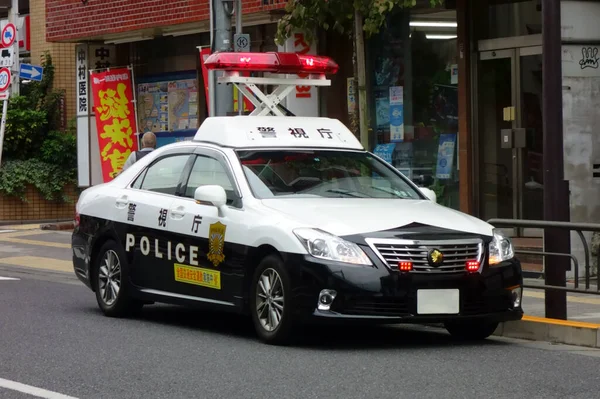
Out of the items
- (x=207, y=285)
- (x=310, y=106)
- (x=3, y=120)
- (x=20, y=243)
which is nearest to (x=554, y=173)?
(x=207, y=285)

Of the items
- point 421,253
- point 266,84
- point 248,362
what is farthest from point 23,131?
point 248,362

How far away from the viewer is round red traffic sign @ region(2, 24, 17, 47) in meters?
23.6

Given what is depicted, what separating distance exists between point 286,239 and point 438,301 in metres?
1.18

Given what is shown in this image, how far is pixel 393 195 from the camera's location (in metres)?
10.8

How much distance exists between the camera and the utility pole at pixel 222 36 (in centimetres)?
1585

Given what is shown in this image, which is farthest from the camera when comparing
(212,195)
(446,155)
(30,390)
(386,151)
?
(386,151)

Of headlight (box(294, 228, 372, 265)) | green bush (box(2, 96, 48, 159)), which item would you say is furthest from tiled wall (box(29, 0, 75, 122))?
headlight (box(294, 228, 372, 265))

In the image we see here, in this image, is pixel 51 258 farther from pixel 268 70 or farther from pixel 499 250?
pixel 499 250

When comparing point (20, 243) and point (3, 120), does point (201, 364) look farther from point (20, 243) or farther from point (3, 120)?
point (3, 120)

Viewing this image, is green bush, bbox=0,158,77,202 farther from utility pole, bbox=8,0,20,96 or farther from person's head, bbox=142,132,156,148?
person's head, bbox=142,132,156,148

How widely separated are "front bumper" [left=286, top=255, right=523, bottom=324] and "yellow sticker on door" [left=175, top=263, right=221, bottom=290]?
1.13 metres

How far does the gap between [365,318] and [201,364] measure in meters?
→ 1.30

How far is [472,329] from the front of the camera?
10141 mm

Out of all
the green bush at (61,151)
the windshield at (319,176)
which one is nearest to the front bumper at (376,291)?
the windshield at (319,176)
